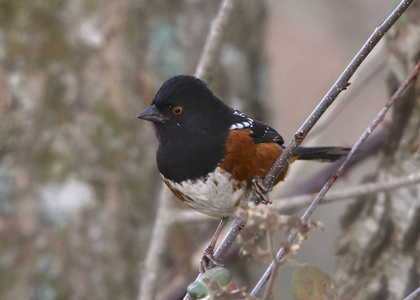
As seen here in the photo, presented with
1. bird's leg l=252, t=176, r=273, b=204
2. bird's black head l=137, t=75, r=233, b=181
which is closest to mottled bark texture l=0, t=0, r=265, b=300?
bird's black head l=137, t=75, r=233, b=181

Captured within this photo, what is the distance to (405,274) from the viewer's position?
2.77 meters

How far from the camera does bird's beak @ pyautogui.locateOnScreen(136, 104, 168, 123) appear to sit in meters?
2.50

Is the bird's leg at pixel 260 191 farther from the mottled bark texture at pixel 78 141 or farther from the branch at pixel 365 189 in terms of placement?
the mottled bark texture at pixel 78 141

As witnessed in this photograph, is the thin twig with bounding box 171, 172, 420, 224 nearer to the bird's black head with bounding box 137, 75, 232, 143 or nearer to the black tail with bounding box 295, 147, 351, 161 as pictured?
the black tail with bounding box 295, 147, 351, 161

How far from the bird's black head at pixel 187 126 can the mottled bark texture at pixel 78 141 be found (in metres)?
1.03

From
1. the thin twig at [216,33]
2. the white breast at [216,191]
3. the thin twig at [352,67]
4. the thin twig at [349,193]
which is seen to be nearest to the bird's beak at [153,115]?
the white breast at [216,191]

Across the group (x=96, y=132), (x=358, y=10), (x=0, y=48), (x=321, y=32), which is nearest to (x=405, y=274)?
Result: (x=96, y=132)

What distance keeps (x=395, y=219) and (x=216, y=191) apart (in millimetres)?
979

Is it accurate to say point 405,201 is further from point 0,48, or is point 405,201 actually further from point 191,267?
point 0,48

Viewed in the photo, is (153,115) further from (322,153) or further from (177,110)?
(322,153)

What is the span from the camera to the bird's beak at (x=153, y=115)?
250cm

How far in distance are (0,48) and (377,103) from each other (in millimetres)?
3171

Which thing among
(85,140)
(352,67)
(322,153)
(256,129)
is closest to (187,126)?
(256,129)

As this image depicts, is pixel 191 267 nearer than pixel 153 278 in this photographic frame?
No
